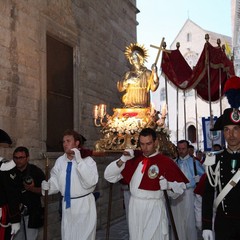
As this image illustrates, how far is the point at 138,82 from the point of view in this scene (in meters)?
10.6

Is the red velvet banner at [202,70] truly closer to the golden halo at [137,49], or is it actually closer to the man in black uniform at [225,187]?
the golden halo at [137,49]

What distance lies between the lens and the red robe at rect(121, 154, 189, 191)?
490 centimetres

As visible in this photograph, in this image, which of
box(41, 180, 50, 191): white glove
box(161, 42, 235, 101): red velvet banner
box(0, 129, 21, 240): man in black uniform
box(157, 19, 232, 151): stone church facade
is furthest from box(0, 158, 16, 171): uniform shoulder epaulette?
box(157, 19, 232, 151): stone church facade

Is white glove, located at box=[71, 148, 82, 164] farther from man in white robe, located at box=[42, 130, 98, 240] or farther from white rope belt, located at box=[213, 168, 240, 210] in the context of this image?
white rope belt, located at box=[213, 168, 240, 210]

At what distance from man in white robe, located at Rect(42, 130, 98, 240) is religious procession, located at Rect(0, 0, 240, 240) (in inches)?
0.5

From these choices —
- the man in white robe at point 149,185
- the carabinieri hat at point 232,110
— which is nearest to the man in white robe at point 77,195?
the man in white robe at point 149,185

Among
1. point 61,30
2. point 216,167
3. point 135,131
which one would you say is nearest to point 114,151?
point 135,131

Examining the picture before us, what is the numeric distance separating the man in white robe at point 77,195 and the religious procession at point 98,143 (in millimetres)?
13

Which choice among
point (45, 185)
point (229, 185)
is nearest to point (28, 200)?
point (45, 185)

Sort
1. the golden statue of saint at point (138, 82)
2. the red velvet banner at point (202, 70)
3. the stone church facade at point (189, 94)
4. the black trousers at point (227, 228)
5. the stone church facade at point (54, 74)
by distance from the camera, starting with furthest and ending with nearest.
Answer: the stone church facade at point (189, 94), the golden statue of saint at point (138, 82), the red velvet banner at point (202, 70), the stone church facade at point (54, 74), the black trousers at point (227, 228)

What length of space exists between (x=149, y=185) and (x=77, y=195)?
0.97 m

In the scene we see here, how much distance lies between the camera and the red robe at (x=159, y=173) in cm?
490

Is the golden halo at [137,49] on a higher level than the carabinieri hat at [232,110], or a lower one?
higher

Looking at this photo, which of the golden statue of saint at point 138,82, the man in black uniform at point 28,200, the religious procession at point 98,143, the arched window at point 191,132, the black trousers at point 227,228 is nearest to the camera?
the black trousers at point 227,228
